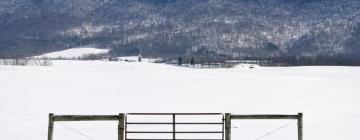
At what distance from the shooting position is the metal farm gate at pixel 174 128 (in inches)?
719

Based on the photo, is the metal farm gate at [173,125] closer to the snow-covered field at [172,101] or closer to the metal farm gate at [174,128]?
the metal farm gate at [174,128]

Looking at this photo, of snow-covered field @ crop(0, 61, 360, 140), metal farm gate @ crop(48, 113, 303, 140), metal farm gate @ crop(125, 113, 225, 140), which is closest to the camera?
metal farm gate @ crop(48, 113, 303, 140)

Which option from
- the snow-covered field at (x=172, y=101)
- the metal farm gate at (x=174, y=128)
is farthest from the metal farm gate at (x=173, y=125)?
the snow-covered field at (x=172, y=101)

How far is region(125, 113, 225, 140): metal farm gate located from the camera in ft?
59.9

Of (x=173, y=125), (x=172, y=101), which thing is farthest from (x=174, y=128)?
(x=172, y=101)

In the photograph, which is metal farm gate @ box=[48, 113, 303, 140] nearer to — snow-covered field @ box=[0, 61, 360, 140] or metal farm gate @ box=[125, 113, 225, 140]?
metal farm gate @ box=[125, 113, 225, 140]

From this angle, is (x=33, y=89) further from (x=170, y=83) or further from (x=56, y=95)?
(x=170, y=83)

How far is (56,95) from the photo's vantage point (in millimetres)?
42156

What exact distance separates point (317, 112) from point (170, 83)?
22.9 metres

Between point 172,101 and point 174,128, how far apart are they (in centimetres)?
2038

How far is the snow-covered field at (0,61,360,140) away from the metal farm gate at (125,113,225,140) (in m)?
0.82

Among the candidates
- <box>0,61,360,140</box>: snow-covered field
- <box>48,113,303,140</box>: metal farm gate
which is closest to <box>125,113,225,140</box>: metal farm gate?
<box>48,113,303,140</box>: metal farm gate

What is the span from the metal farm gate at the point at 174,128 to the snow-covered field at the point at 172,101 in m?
0.82

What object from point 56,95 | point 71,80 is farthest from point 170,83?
point 56,95
